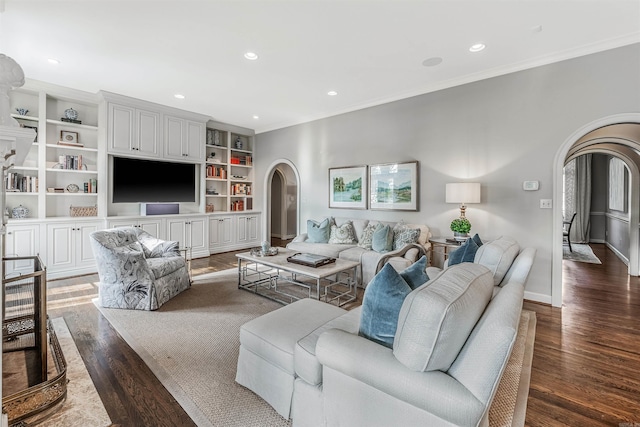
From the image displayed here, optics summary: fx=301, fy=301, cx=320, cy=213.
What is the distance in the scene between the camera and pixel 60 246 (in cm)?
443

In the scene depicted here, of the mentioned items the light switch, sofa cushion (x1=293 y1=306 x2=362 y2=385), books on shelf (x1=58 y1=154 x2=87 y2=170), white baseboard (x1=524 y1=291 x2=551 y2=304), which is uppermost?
books on shelf (x1=58 y1=154 x2=87 y2=170)

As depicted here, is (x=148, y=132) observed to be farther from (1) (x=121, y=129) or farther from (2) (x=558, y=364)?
(2) (x=558, y=364)

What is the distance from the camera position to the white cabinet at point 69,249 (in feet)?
14.3

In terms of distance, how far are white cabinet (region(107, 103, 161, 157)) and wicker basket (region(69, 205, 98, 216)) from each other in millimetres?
1001

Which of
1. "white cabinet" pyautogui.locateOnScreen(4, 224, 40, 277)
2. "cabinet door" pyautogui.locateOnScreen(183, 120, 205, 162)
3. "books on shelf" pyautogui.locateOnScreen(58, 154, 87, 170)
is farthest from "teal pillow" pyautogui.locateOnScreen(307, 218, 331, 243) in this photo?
"white cabinet" pyautogui.locateOnScreen(4, 224, 40, 277)

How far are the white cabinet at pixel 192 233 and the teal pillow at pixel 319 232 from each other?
2199mm

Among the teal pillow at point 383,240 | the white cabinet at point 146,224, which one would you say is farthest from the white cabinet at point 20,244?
the teal pillow at point 383,240

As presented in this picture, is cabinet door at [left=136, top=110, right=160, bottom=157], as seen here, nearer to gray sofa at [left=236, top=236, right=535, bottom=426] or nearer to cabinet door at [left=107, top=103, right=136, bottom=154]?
cabinet door at [left=107, top=103, right=136, bottom=154]

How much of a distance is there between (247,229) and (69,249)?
3230mm

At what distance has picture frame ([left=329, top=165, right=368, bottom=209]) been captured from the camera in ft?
17.3

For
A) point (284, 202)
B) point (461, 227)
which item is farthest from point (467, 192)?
point (284, 202)

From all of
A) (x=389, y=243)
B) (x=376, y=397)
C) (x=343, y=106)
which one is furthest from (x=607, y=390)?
(x=343, y=106)

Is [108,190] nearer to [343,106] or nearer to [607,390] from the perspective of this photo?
[343,106]

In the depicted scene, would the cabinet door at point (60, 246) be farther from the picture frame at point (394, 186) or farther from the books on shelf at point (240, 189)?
the picture frame at point (394, 186)
